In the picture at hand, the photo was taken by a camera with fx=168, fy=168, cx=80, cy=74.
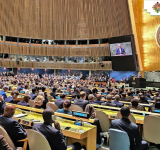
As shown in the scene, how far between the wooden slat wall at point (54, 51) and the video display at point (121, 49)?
209 inches

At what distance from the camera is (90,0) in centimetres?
2447

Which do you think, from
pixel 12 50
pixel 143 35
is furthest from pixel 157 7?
pixel 12 50

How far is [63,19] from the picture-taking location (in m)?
25.4

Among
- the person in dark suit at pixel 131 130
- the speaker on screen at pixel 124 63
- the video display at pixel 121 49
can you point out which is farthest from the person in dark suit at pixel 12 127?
the video display at pixel 121 49

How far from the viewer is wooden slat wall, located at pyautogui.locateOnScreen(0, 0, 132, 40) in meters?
23.0

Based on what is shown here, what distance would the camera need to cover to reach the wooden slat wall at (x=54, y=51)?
24.1m

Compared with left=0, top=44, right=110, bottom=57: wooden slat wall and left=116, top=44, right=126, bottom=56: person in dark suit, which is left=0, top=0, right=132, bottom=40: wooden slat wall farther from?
left=116, top=44, right=126, bottom=56: person in dark suit

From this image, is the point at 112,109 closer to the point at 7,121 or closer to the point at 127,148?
the point at 127,148

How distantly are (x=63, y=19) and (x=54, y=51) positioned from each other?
198 inches

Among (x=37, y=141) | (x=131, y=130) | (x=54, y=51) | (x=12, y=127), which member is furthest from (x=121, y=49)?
(x=37, y=141)

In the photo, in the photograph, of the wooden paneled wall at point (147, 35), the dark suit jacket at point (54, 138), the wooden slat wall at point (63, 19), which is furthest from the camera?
the wooden slat wall at point (63, 19)

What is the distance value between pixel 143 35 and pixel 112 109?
13.5m

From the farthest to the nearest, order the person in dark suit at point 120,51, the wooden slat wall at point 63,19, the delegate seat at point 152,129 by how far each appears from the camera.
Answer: the wooden slat wall at point 63,19
the person in dark suit at point 120,51
the delegate seat at point 152,129

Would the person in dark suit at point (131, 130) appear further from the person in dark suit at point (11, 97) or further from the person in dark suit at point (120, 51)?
the person in dark suit at point (120, 51)
